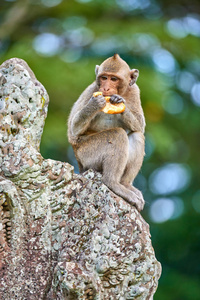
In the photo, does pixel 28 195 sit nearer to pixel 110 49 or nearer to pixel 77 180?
pixel 77 180

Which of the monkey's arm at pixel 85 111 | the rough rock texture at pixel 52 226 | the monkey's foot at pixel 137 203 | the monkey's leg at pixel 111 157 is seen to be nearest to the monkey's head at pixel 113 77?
the monkey's arm at pixel 85 111

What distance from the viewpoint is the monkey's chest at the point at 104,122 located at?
253 inches

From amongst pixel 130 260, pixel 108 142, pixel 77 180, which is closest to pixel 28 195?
pixel 77 180

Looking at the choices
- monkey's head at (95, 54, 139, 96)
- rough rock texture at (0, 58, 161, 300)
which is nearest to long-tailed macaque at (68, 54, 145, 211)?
monkey's head at (95, 54, 139, 96)

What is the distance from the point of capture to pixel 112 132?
5906 mm

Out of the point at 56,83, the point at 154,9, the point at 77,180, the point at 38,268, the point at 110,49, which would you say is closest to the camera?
the point at 38,268

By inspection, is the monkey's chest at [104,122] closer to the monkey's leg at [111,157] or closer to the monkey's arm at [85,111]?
the monkey's arm at [85,111]

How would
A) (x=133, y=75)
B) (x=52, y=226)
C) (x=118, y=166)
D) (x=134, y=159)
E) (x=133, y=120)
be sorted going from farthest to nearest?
(x=133, y=75)
(x=133, y=120)
(x=134, y=159)
(x=118, y=166)
(x=52, y=226)

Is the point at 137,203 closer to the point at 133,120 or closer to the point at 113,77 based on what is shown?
the point at 133,120

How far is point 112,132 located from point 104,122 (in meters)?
0.54

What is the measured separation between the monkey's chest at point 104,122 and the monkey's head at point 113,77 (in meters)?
0.26

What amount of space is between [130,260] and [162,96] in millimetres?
10586

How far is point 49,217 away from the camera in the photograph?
4680 mm

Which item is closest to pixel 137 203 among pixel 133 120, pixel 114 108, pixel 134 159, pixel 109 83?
pixel 134 159
